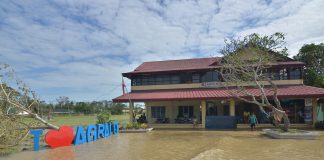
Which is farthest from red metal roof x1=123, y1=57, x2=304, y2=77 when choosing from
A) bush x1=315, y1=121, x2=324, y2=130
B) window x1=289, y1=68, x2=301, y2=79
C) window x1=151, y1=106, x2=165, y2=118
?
bush x1=315, y1=121, x2=324, y2=130

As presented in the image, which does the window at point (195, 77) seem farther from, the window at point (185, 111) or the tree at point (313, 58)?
the tree at point (313, 58)

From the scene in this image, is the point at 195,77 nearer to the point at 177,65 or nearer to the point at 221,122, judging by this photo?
the point at 177,65

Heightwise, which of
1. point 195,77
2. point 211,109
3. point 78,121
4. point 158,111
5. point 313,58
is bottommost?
point 78,121

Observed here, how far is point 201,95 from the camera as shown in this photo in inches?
1040

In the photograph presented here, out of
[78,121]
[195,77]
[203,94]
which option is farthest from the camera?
[78,121]

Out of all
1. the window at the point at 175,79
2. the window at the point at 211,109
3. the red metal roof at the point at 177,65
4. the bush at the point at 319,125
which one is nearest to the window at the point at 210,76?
the red metal roof at the point at 177,65

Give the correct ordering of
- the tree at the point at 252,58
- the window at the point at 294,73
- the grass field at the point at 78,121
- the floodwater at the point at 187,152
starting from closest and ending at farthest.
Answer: the floodwater at the point at 187,152
the tree at the point at 252,58
the window at the point at 294,73
the grass field at the point at 78,121

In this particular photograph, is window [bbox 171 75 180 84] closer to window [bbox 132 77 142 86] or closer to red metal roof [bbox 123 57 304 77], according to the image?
red metal roof [bbox 123 57 304 77]

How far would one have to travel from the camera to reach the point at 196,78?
3050 centimetres

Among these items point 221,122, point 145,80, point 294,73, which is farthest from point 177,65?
point 294,73

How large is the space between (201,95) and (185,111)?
4644 millimetres

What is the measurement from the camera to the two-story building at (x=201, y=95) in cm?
2594

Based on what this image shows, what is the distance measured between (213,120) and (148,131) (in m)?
5.39

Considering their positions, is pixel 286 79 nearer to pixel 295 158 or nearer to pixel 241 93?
pixel 241 93
